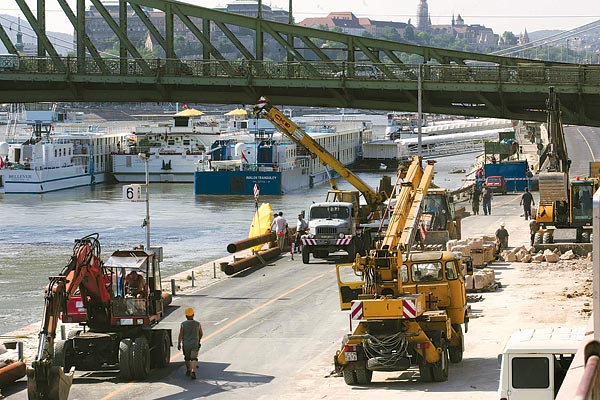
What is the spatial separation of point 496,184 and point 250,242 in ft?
128

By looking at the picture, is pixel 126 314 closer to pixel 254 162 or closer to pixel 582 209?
pixel 582 209

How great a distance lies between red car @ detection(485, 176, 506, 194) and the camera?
83.5m

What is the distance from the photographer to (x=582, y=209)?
4528 cm

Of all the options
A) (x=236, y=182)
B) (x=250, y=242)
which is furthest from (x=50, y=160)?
(x=250, y=242)

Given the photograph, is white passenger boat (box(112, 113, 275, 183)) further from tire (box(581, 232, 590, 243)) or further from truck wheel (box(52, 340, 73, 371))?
truck wheel (box(52, 340, 73, 371))

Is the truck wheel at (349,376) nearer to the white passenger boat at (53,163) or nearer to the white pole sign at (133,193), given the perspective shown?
the white pole sign at (133,193)

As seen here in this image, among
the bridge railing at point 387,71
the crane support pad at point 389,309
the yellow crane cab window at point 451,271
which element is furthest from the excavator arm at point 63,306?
the bridge railing at point 387,71

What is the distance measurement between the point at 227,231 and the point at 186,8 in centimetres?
1522

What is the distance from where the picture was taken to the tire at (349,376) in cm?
2284

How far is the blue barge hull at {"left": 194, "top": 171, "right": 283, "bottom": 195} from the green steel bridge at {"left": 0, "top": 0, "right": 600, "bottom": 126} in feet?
167

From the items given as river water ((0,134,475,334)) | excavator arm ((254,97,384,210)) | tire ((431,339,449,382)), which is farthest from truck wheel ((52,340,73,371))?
excavator arm ((254,97,384,210))

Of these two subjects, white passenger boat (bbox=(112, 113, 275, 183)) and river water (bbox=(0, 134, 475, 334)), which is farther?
white passenger boat (bbox=(112, 113, 275, 183))

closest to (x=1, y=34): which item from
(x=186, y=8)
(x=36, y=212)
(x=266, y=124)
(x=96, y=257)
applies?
(x=186, y=8)

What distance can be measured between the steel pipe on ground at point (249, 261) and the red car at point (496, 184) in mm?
36553
